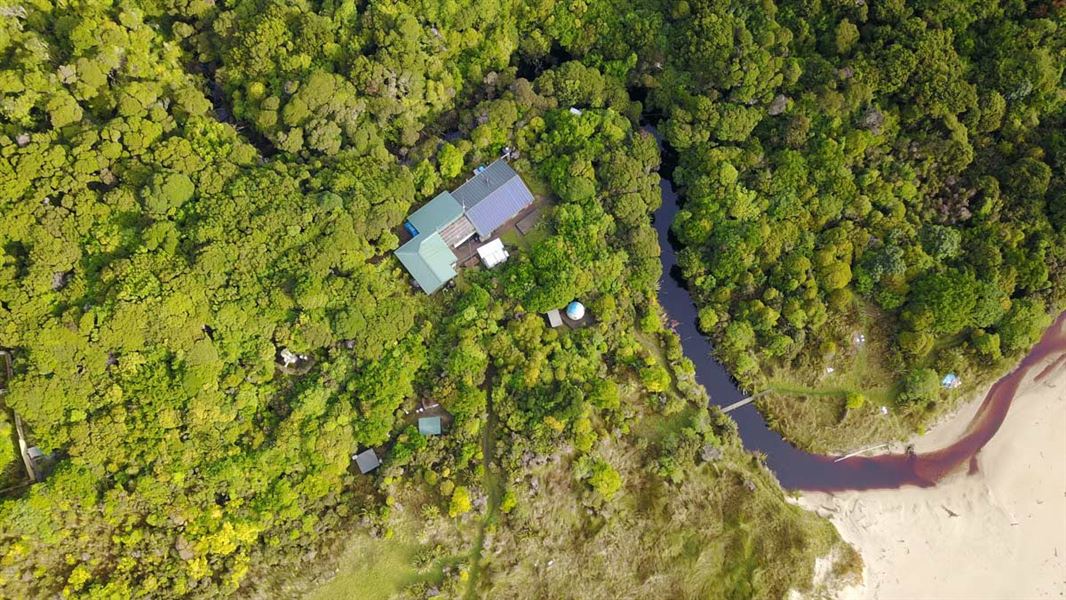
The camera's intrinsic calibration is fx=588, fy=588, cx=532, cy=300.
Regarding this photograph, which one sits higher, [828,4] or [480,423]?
[828,4]

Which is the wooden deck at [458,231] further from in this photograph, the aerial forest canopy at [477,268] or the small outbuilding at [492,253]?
the aerial forest canopy at [477,268]

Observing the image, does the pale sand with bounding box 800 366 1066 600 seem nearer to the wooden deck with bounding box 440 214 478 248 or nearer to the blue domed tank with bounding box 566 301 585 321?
the blue domed tank with bounding box 566 301 585 321

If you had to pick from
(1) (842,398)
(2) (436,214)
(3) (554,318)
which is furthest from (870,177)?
(2) (436,214)

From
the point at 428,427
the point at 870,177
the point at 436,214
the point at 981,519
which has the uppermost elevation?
the point at 436,214

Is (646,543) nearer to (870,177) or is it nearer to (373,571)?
(373,571)

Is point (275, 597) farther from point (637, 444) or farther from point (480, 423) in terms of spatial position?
point (637, 444)

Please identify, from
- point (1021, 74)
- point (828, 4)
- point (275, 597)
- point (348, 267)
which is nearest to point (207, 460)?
point (275, 597)

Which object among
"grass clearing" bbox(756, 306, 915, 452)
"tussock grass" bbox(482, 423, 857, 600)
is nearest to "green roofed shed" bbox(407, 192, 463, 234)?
"tussock grass" bbox(482, 423, 857, 600)
